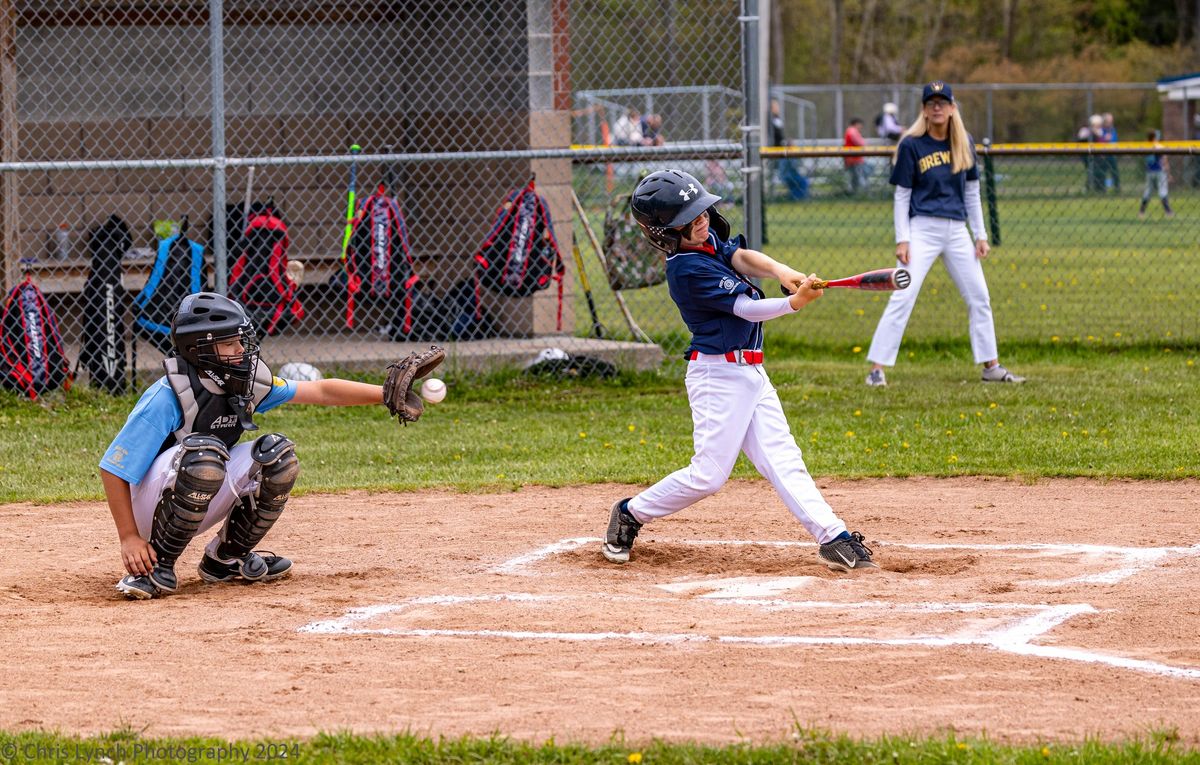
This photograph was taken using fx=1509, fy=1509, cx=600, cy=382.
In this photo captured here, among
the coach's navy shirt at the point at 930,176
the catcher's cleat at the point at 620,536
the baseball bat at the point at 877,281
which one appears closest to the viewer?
the baseball bat at the point at 877,281

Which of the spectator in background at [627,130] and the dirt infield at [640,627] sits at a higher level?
the spectator in background at [627,130]

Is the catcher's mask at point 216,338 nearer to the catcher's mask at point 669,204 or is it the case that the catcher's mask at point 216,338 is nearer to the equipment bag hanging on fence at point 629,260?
the catcher's mask at point 669,204

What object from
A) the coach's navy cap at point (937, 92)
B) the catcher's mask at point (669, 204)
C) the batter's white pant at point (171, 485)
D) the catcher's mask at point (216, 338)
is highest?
the coach's navy cap at point (937, 92)

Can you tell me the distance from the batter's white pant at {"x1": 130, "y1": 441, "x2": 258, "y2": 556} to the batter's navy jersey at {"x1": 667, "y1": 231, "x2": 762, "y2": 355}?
5.53 feet

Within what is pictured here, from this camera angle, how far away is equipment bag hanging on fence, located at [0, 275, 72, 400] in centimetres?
957

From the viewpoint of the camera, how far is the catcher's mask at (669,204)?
5.56 metres

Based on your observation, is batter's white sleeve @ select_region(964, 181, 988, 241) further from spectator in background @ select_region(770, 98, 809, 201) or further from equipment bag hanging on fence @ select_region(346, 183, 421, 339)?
spectator in background @ select_region(770, 98, 809, 201)

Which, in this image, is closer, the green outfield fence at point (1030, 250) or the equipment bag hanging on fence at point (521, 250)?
the equipment bag hanging on fence at point (521, 250)

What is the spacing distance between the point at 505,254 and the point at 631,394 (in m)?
1.44

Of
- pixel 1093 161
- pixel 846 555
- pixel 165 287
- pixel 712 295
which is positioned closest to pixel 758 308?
pixel 712 295

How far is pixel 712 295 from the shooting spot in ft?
18.1

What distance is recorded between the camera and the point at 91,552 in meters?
6.23

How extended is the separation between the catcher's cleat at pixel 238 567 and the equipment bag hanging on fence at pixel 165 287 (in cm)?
440

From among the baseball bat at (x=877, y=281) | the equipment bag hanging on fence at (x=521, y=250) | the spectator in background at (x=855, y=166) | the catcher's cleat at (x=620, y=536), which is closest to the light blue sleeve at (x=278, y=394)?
the catcher's cleat at (x=620, y=536)
